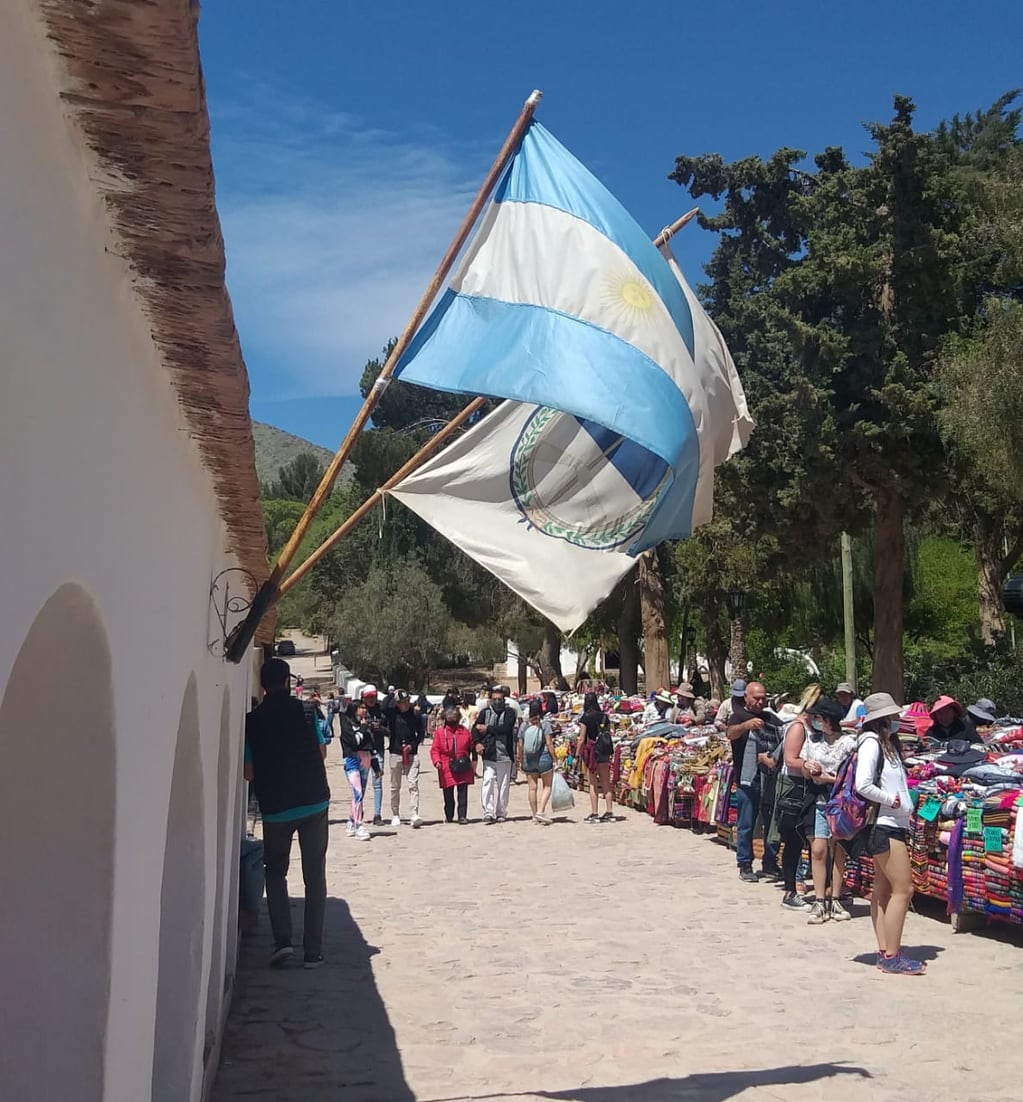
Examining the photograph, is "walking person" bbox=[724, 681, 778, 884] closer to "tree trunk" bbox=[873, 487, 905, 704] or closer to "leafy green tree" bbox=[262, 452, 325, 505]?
"tree trunk" bbox=[873, 487, 905, 704]

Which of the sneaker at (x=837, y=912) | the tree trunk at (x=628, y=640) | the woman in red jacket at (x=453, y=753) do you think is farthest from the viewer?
the tree trunk at (x=628, y=640)

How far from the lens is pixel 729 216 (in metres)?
27.7

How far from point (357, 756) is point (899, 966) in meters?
8.40

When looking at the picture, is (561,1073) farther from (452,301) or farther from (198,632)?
(452,301)

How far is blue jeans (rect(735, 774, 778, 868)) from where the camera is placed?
11508mm

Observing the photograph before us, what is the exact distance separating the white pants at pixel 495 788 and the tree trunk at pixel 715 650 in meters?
23.5

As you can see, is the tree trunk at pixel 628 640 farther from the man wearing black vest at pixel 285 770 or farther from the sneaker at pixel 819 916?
the man wearing black vest at pixel 285 770

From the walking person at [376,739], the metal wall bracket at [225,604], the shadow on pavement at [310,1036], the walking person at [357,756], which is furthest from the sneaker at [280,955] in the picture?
the walking person at [376,739]

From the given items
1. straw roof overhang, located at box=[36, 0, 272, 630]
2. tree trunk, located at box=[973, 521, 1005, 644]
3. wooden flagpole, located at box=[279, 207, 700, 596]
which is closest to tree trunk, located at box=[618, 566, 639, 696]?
tree trunk, located at box=[973, 521, 1005, 644]

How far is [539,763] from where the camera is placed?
53.1ft

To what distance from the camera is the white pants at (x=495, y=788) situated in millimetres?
16469

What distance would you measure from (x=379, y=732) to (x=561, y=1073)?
10091mm

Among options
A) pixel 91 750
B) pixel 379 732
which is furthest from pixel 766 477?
pixel 91 750

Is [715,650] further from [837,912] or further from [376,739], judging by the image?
[837,912]
